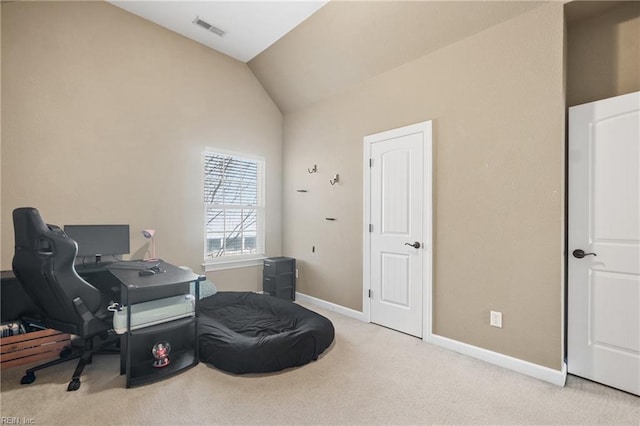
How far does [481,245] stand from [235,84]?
12.2ft

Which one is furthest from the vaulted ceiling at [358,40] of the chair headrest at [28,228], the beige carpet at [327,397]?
the chair headrest at [28,228]

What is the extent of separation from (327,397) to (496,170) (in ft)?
7.37

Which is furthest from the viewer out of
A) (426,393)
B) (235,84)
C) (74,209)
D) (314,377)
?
(235,84)

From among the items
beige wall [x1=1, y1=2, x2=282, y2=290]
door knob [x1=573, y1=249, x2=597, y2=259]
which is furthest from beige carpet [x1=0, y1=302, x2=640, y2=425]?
beige wall [x1=1, y1=2, x2=282, y2=290]

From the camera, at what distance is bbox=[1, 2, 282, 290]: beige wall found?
8.96 feet

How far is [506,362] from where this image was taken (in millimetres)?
2438

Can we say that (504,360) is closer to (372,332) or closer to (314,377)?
(372,332)

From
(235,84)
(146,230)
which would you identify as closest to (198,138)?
(235,84)

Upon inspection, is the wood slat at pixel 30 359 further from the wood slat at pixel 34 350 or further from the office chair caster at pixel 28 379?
the office chair caster at pixel 28 379

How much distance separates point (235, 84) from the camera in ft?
13.8

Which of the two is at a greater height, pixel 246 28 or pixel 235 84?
pixel 246 28

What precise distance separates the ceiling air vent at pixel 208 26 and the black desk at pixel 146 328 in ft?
9.14

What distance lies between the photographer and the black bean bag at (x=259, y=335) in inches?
89.7

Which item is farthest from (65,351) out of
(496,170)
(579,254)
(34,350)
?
(579,254)
